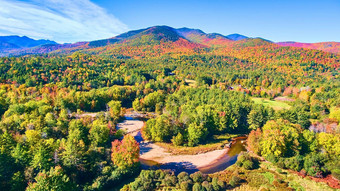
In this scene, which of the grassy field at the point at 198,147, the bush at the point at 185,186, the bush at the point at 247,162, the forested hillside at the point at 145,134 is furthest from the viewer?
the grassy field at the point at 198,147

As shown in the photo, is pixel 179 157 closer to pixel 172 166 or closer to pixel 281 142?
pixel 172 166

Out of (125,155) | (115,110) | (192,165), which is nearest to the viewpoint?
(125,155)

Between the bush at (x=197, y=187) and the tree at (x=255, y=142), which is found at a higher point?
the tree at (x=255, y=142)

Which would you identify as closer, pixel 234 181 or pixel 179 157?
pixel 234 181

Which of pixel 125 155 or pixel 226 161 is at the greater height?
pixel 125 155

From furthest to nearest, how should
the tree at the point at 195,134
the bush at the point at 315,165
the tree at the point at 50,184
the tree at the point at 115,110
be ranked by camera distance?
the tree at the point at 115,110 < the tree at the point at 195,134 < the bush at the point at 315,165 < the tree at the point at 50,184

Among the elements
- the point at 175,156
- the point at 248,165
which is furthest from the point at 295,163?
the point at 175,156

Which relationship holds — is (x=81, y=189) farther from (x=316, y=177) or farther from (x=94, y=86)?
(x=94, y=86)

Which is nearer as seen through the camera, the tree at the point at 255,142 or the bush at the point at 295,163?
the bush at the point at 295,163

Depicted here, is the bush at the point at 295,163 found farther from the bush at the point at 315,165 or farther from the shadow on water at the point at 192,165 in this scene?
the shadow on water at the point at 192,165

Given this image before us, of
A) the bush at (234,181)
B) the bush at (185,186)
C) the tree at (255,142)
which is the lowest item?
the bush at (234,181)

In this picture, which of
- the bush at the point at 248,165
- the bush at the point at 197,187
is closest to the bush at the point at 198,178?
the bush at the point at 197,187
